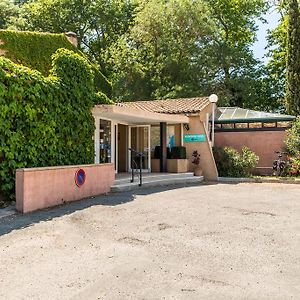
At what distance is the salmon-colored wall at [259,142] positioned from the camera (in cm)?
1839

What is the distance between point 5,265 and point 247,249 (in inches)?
133

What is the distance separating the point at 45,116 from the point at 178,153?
8018 mm

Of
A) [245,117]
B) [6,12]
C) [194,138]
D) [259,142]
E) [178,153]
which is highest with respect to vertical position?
[6,12]

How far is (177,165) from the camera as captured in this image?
16.2m

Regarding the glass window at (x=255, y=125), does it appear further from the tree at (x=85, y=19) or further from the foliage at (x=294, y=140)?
the tree at (x=85, y=19)

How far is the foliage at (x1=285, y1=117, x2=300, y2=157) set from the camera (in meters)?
16.9

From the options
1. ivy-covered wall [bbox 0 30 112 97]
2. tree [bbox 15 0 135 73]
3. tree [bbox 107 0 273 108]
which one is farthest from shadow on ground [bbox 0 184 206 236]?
tree [bbox 15 0 135 73]

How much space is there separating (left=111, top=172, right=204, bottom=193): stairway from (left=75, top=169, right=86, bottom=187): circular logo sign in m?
1.59

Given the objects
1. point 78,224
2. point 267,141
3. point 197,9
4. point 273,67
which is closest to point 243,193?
point 78,224

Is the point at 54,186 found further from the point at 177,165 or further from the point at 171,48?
the point at 171,48

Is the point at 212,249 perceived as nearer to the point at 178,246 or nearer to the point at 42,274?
the point at 178,246

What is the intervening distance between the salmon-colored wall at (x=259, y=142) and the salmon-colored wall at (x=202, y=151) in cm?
281

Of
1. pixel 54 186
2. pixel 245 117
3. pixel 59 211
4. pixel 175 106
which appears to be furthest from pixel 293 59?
pixel 59 211

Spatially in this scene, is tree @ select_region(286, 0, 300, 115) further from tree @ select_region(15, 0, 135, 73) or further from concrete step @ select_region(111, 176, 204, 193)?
tree @ select_region(15, 0, 135, 73)
